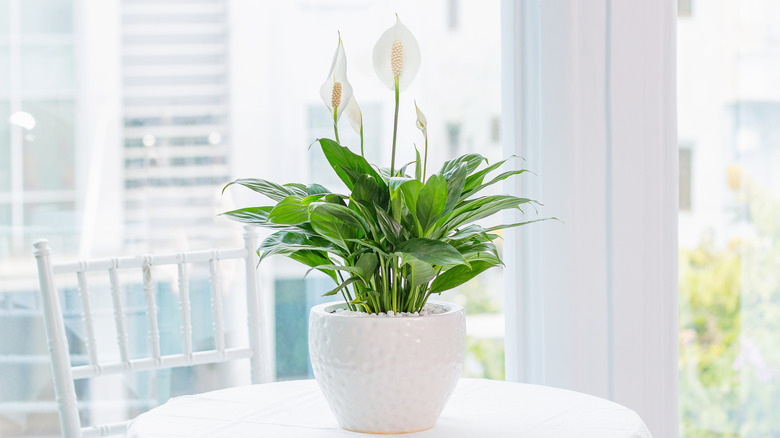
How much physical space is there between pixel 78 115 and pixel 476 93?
0.86m

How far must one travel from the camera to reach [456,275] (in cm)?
85

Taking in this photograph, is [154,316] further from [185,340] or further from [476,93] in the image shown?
[476,93]

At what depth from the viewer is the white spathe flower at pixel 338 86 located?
83 cm

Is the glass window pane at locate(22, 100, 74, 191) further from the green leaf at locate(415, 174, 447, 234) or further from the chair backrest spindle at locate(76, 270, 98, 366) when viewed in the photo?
the green leaf at locate(415, 174, 447, 234)

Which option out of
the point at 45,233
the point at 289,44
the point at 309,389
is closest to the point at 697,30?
the point at 289,44

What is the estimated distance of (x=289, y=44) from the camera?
5.22ft

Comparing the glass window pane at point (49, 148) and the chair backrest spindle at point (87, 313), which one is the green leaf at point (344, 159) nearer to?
the chair backrest spindle at point (87, 313)

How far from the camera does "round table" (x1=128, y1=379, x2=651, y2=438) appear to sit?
820mm

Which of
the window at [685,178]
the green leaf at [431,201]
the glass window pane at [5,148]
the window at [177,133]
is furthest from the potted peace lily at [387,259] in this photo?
the window at [685,178]

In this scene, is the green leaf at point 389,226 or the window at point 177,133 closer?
the green leaf at point 389,226

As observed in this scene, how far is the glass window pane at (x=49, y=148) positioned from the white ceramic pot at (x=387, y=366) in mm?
909

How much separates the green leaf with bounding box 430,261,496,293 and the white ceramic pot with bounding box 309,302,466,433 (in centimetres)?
4

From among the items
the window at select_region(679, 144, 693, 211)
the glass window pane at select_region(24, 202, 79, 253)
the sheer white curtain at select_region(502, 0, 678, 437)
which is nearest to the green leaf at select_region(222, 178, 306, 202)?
the sheer white curtain at select_region(502, 0, 678, 437)

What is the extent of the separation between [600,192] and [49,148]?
1115 mm
